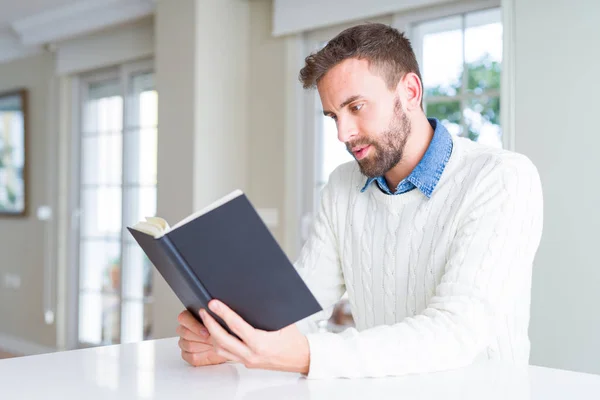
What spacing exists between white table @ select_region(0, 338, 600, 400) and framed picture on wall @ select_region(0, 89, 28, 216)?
4.68 m

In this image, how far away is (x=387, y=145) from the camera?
156 centimetres

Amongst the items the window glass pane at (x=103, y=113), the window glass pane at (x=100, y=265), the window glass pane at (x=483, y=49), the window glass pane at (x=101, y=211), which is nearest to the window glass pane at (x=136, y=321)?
the window glass pane at (x=100, y=265)

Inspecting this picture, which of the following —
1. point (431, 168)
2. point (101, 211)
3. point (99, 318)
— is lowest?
point (99, 318)

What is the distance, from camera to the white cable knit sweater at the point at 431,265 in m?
1.19

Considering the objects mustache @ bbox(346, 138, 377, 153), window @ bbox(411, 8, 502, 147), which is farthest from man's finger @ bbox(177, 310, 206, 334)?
window @ bbox(411, 8, 502, 147)

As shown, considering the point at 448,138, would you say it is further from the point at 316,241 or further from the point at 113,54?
the point at 113,54

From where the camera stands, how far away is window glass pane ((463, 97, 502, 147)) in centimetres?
297

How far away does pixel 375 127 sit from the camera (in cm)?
154

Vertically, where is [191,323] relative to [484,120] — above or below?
below

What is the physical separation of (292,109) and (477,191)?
244 cm

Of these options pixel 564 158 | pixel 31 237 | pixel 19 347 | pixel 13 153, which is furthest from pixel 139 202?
pixel 564 158

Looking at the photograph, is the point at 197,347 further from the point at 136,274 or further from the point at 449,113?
the point at 136,274

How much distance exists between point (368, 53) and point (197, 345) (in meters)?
0.73

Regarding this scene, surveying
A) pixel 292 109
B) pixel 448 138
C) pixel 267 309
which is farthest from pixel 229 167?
pixel 267 309
